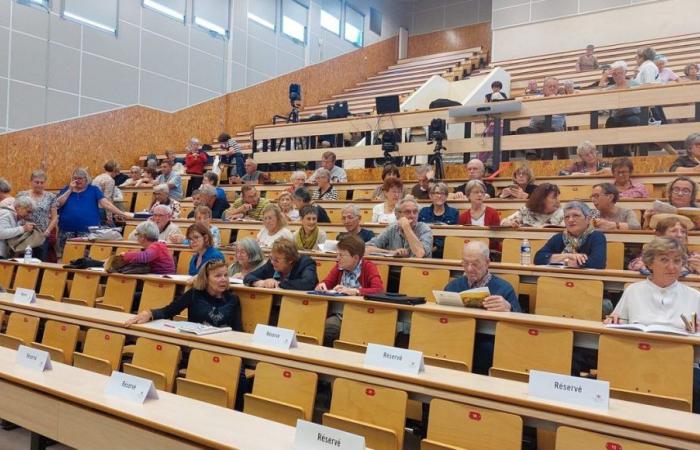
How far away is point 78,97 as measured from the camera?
7.40m

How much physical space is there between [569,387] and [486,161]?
410cm

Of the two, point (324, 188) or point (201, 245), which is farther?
point (324, 188)

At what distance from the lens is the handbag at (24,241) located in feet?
14.4

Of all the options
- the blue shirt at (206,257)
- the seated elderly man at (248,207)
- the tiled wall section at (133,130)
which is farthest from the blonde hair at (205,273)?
the tiled wall section at (133,130)

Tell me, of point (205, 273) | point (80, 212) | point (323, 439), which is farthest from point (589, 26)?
point (323, 439)

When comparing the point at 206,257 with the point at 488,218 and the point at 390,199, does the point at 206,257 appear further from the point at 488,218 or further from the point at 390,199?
the point at 488,218

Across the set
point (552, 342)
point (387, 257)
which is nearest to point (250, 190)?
point (387, 257)

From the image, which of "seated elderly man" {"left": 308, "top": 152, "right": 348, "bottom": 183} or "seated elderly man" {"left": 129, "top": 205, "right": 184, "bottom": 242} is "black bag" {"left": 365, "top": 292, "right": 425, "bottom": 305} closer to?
"seated elderly man" {"left": 129, "top": 205, "right": 184, "bottom": 242}

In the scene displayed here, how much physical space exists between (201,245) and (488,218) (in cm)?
175

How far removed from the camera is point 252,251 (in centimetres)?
317

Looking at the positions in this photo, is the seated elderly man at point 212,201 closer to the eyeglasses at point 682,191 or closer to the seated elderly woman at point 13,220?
the seated elderly woman at point 13,220

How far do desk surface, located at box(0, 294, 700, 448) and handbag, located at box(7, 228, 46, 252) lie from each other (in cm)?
234

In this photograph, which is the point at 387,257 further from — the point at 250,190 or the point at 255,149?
the point at 255,149

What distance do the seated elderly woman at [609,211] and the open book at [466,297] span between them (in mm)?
1215
